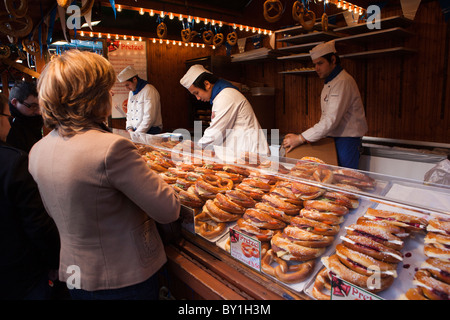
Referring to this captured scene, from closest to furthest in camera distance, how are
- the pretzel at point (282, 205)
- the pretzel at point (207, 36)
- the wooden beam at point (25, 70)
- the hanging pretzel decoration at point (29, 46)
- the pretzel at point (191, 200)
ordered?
the pretzel at point (282, 205)
the pretzel at point (191, 200)
the wooden beam at point (25, 70)
the hanging pretzel decoration at point (29, 46)
the pretzel at point (207, 36)

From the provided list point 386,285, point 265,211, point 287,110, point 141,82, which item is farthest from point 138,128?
point 386,285

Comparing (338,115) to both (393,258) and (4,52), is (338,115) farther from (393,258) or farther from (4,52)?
(4,52)

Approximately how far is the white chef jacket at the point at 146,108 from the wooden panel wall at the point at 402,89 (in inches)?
96.1

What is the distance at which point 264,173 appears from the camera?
1.82 meters

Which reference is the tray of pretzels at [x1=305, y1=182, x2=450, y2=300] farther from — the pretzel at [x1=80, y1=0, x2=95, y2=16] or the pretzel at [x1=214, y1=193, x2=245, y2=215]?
the pretzel at [x1=80, y1=0, x2=95, y2=16]

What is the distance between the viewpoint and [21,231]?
4.73 ft

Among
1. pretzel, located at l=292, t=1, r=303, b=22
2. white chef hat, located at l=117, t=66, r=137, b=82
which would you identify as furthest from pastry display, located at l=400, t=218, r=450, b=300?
white chef hat, located at l=117, t=66, r=137, b=82

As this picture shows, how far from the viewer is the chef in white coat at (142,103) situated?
16.9 feet

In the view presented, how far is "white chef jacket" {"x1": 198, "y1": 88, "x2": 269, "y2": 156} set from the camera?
10.5 feet

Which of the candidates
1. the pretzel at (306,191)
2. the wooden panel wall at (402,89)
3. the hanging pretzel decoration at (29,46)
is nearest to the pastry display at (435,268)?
the pretzel at (306,191)

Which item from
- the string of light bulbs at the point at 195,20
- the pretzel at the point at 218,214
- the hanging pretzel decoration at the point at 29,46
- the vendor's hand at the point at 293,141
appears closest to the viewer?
the pretzel at the point at 218,214

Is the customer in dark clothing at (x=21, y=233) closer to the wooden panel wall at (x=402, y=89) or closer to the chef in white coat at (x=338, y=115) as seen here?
the chef in white coat at (x=338, y=115)

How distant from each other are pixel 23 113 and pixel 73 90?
6.46 ft

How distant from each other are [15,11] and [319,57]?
2.86 m
